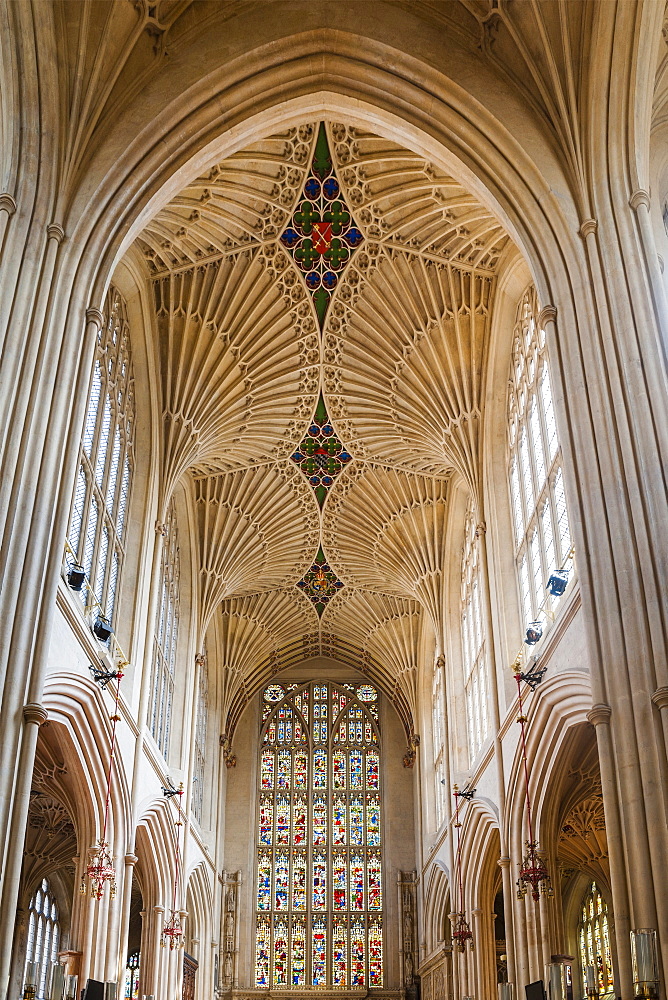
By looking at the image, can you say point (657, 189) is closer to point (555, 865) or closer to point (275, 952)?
point (555, 865)

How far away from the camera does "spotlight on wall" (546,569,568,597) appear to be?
14234 mm

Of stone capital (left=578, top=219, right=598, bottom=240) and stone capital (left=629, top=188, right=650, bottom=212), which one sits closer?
stone capital (left=629, top=188, right=650, bottom=212)

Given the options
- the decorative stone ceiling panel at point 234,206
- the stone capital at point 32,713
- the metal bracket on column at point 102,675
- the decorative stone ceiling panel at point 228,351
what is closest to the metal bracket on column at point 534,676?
the metal bracket on column at point 102,675

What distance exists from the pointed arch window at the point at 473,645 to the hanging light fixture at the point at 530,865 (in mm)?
4535

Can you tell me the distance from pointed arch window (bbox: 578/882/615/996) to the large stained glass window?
6.77 meters

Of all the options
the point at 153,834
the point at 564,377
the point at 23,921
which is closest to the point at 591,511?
the point at 564,377

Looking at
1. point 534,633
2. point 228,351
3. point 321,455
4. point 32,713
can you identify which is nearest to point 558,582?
point 534,633

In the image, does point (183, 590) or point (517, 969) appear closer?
point (517, 969)

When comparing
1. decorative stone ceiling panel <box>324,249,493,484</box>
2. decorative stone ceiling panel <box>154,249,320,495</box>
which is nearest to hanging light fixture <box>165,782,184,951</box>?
decorative stone ceiling panel <box>154,249,320,495</box>

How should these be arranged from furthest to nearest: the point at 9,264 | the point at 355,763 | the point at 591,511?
the point at 355,763 → the point at 9,264 → the point at 591,511

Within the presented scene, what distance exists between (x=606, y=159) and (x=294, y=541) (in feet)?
47.9

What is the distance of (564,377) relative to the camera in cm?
1212

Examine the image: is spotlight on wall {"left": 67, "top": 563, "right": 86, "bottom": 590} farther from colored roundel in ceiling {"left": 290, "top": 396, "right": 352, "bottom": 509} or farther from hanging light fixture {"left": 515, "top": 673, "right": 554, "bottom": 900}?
colored roundel in ceiling {"left": 290, "top": 396, "right": 352, "bottom": 509}

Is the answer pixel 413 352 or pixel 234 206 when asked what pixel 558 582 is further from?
pixel 234 206
